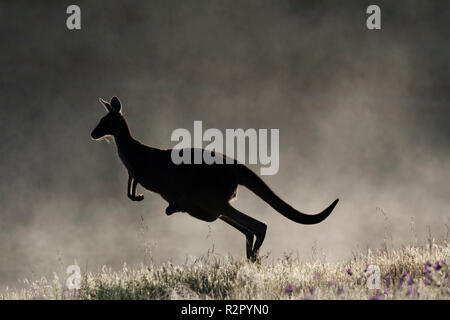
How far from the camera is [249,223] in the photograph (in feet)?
20.3

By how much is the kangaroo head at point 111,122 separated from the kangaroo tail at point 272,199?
172 cm

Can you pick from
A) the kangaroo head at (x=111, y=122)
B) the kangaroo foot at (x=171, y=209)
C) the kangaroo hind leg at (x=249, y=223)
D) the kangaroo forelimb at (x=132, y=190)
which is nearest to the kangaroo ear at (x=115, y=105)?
the kangaroo head at (x=111, y=122)

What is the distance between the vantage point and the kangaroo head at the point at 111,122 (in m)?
6.57

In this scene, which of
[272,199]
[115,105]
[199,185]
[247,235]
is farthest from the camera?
[115,105]

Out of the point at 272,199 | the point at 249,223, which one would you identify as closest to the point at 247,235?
the point at 249,223

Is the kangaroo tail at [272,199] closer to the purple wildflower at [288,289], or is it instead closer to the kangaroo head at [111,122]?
the purple wildflower at [288,289]

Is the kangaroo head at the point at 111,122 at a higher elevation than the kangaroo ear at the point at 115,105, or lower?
lower

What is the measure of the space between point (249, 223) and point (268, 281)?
87 cm

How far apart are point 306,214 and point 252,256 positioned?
0.90m

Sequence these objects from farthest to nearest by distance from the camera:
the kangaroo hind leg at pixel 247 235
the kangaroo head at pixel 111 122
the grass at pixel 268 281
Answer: the kangaroo head at pixel 111 122
the kangaroo hind leg at pixel 247 235
the grass at pixel 268 281

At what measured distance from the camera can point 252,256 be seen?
6.31 m

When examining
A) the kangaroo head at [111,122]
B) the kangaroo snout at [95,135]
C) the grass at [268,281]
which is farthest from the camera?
the kangaroo snout at [95,135]

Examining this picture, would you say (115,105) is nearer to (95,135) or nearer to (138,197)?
(95,135)
